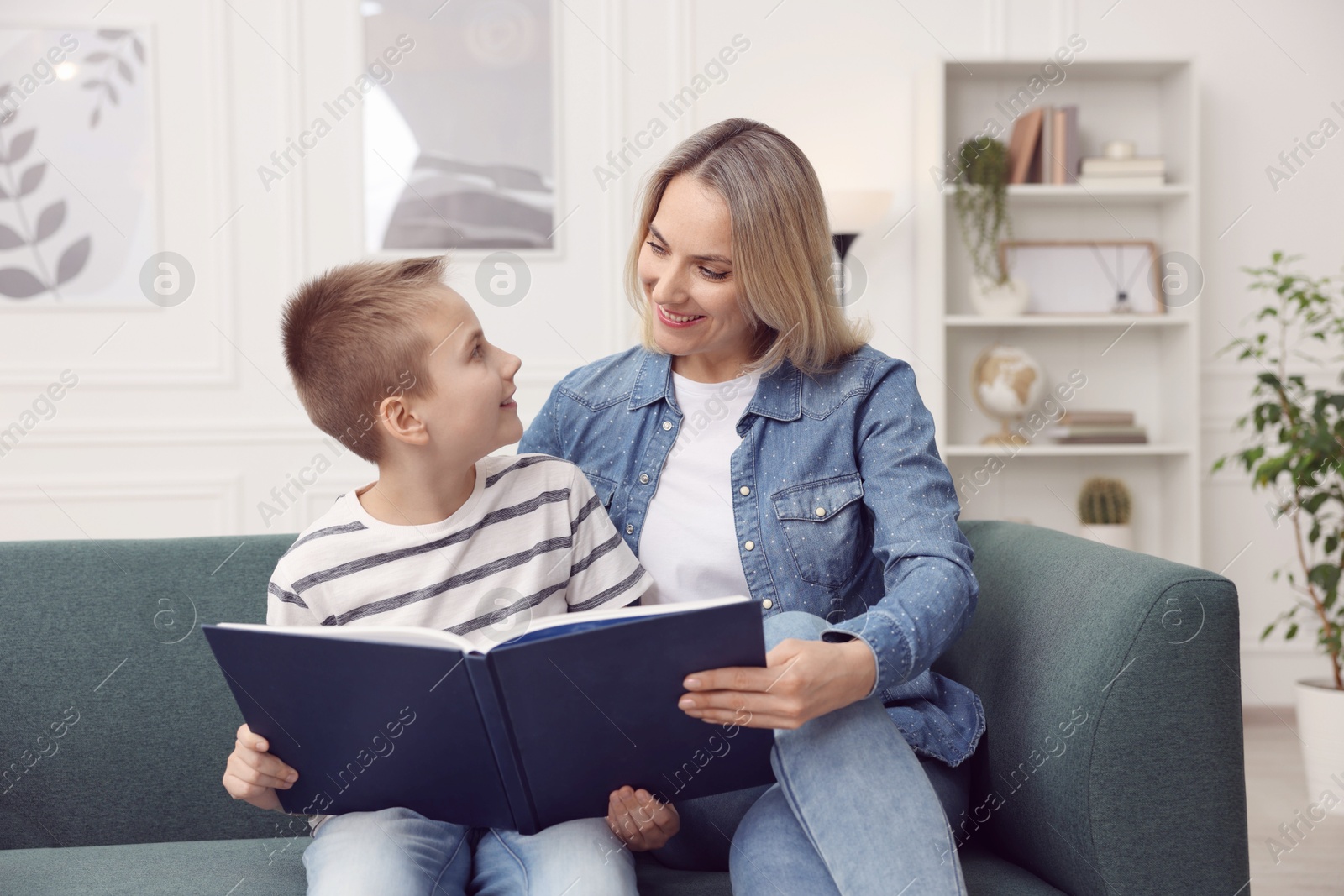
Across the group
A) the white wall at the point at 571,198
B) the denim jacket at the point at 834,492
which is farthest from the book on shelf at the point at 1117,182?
the denim jacket at the point at 834,492

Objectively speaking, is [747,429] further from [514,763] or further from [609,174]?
[609,174]

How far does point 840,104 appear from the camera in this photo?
3.45 metres

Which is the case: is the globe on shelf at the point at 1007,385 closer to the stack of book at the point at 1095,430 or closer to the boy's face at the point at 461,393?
the stack of book at the point at 1095,430

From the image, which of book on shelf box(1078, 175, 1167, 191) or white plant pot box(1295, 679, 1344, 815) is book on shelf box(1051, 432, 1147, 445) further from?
white plant pot box(1295, 679, 1344, 815)

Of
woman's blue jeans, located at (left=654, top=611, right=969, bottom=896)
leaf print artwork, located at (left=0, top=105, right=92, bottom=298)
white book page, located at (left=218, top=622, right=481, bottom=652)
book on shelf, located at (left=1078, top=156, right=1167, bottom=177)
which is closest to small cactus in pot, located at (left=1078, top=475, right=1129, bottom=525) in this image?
book on shelf, located at (left=1078, top=156, right=1167, bottom=177)

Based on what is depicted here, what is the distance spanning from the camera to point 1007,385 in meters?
3.29

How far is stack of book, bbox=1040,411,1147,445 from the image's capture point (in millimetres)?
3287

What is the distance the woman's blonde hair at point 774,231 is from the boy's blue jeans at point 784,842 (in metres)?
0.43

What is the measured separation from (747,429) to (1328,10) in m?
3.23

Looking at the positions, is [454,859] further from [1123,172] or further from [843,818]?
[1123,172]

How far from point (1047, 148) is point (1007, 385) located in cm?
76

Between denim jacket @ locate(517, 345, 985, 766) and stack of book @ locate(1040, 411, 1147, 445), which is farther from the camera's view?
stack of book @ locate(1040, 411, 1147, 445)

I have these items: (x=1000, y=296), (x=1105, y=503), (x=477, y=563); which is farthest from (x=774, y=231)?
(x=1105, y=503)

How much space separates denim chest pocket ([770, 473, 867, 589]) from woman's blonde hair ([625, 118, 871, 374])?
167 millimetres
